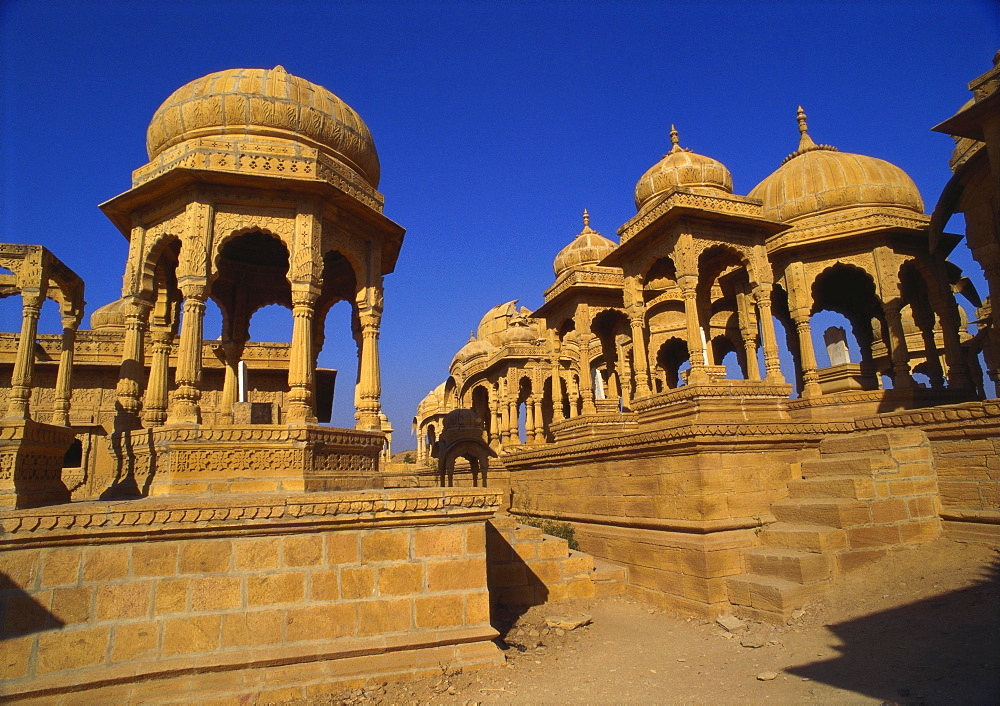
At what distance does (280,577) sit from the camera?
542cm

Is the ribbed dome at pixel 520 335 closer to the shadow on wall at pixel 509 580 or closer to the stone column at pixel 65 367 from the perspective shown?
the shadow on wall at pixel 509 580

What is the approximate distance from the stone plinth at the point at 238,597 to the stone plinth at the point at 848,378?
12349 millimetres

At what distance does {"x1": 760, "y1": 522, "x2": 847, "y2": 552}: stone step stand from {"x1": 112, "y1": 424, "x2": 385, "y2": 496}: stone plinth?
585 cm

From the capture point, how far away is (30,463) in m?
6.01

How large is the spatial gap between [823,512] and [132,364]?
32.8 feet

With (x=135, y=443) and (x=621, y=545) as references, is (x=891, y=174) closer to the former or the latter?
(x=621, y=545)

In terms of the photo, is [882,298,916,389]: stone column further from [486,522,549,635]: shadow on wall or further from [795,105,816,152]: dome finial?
[486,522,549,635]: shadow on wall

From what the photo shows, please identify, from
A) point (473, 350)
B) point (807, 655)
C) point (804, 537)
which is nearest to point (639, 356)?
point (804, 537)

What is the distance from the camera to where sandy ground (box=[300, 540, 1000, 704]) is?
4.97 meters

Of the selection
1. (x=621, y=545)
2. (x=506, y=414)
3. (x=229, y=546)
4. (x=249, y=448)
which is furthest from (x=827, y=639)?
(x=506, y=414)

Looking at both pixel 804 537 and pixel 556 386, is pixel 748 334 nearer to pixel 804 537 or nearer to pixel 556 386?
pixel 556 386

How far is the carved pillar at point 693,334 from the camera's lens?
36.5 feet

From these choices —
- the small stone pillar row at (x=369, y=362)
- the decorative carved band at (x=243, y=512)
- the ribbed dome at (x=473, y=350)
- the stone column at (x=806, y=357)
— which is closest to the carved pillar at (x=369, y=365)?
the small stone pillar row at (x=369, y=362)

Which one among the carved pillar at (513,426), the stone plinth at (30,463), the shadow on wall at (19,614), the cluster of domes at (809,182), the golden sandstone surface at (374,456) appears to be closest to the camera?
the shadow on wall at (19,614)
